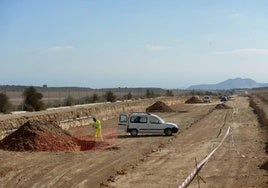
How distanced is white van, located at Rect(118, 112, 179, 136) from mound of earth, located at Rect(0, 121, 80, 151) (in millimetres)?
7160

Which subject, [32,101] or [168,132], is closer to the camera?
[168,132]

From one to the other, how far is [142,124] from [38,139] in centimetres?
1040

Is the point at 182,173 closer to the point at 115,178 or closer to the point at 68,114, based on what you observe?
the point at 115,178

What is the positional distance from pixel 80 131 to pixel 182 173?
2521 cm

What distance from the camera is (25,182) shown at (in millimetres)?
20375

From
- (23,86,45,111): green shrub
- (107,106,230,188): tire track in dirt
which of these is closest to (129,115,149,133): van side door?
(107,106,230,188): tire track in dirt

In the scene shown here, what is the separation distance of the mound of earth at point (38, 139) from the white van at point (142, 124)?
7.16 metres

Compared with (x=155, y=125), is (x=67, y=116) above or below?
below

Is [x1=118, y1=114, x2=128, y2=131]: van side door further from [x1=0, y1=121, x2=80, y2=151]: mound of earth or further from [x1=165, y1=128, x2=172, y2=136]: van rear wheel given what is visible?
[x1=0, y1=121, x2=80, y2=151]: mound of earth

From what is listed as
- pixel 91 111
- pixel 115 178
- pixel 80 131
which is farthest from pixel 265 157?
pixel 91 111

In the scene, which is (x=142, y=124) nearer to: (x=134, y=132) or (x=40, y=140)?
(x=134, y=132)

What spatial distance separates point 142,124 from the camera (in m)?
37.9

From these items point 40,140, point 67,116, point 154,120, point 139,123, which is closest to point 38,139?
point 40,140

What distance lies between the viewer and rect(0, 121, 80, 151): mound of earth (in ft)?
94.8
